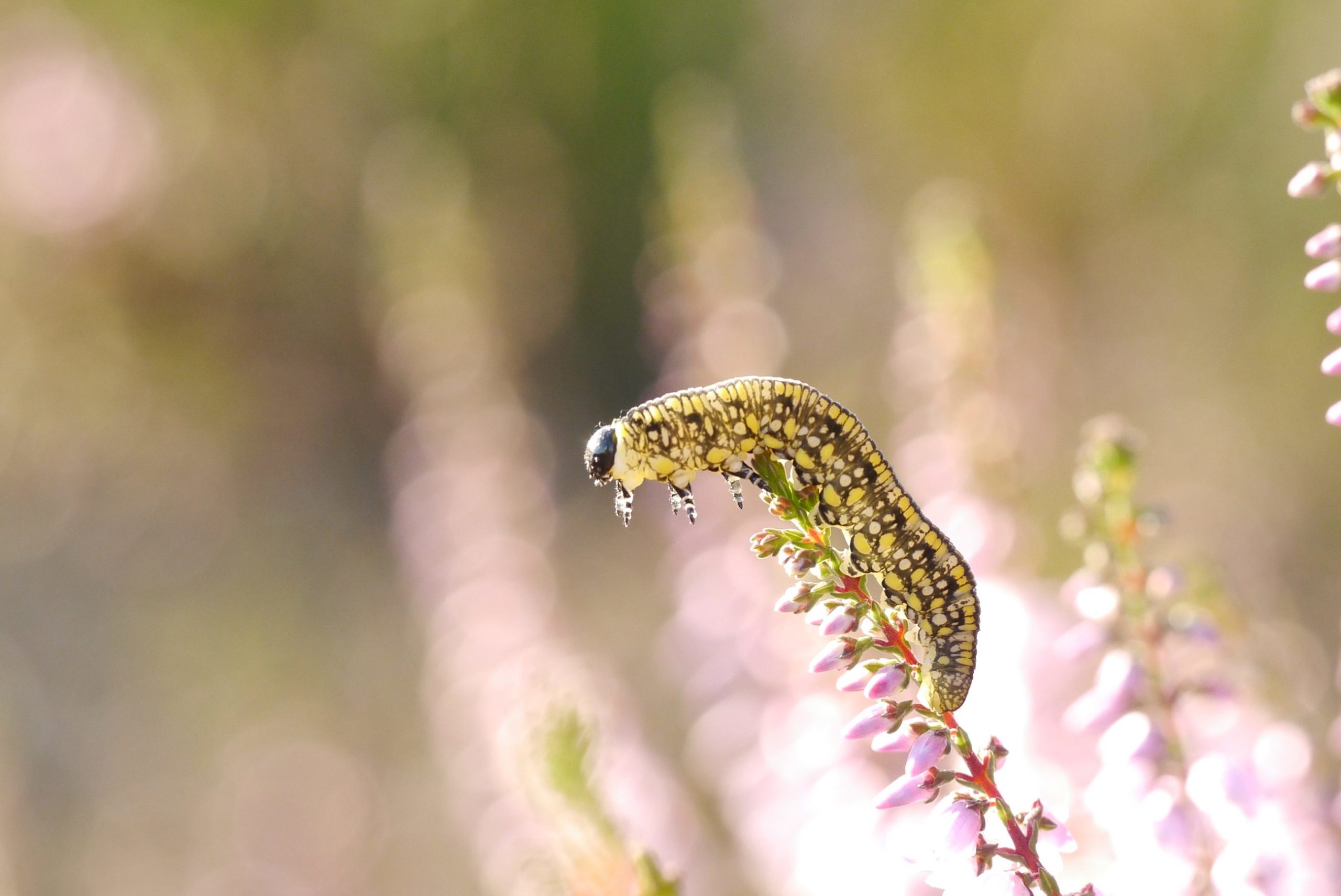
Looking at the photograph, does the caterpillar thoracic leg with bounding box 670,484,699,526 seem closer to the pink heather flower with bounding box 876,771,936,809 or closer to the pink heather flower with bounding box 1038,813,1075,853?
the pink heather flower with bounding box 876,771,936,809

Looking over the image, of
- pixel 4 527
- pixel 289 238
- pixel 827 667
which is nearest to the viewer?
pixel 827 667

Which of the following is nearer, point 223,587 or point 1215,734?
point 1215,734

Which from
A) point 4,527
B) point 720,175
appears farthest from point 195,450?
point 720,175

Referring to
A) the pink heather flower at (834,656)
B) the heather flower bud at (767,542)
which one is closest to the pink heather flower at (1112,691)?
the pink heather flower at (834,656)

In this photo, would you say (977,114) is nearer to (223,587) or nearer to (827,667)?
(223,587)

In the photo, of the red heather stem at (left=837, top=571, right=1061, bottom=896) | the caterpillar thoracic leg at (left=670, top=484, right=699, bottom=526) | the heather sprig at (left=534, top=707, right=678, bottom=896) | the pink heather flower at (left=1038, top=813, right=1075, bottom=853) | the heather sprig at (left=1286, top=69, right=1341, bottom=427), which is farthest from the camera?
the caterpillar thoracic leg at (left=670, top=484, right=699, bottom=526)

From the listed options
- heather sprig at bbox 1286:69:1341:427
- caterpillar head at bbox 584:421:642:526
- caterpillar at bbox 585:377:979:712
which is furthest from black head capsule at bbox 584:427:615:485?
heather sprig at bbox 1286:69:1341:427

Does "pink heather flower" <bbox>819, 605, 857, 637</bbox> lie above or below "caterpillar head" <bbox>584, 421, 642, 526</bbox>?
below
